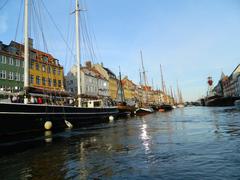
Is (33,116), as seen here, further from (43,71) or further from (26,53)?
(43,71)

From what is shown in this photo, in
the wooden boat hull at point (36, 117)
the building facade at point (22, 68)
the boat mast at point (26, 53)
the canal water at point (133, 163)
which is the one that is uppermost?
the building facade at point (22, 68)

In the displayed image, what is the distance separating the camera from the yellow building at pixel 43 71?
61.2m

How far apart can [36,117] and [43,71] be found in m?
42.5

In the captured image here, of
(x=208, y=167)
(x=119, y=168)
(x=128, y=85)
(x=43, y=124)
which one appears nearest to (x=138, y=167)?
(x=119, y=168)

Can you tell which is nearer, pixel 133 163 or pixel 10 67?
pixel 133 163

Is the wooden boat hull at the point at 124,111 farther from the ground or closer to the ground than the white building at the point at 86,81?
closer to the ground

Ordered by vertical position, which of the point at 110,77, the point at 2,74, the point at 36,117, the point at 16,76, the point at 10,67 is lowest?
the point at 36,117

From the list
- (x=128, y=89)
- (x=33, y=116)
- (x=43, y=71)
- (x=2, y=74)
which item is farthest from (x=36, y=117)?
(x=128, y=89)

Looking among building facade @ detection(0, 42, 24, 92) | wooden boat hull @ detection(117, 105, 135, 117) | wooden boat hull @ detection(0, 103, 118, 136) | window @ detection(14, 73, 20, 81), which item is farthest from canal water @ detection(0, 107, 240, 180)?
wooden boat hull @ detection(117, 105, 135, 117)

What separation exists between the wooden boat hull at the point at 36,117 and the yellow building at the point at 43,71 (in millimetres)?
28004

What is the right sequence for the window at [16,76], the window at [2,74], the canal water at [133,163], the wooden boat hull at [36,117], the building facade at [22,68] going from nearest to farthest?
the canal water at [133,163]
the wooden boat hull at [36,117]
the window at [2,74]
the building facade at [22,68]
the window at [16,76]

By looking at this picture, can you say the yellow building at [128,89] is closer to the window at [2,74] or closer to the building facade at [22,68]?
the building facade at [22,68]

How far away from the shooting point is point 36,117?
84.1ft

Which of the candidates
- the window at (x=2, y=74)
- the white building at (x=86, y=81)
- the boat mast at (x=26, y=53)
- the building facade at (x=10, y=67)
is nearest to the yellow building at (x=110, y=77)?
the white building at (x=86, y=81)
